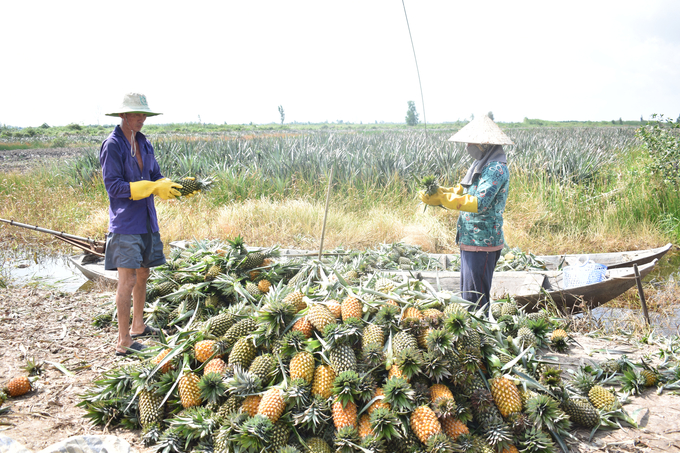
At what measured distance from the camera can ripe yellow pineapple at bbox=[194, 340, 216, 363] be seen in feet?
8.22

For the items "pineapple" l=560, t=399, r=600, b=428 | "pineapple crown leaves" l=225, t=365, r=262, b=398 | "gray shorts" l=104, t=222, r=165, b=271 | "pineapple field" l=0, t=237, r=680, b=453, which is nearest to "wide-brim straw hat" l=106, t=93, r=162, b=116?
"gray shorts" l=104, t=222, r=165, b=271

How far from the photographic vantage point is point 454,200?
3432mm

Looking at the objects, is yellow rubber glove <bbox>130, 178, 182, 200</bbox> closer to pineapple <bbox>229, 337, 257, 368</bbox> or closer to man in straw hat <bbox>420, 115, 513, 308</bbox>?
pineapple <bbox>229, 337, 257, 368</bbox>

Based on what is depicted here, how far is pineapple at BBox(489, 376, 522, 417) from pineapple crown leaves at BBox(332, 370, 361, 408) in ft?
2.42

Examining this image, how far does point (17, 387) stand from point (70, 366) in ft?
1.73

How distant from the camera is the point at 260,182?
970 centimetres

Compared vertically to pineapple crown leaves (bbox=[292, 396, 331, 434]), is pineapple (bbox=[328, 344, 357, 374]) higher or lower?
higher

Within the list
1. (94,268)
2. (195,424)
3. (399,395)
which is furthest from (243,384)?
(94,268)

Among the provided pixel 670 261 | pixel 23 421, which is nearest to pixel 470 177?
pixel 23 421

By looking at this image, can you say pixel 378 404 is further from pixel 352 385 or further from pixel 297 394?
pixel 297 394

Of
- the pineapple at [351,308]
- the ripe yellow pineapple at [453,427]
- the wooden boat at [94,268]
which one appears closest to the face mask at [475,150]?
the pineapple at [351,308]

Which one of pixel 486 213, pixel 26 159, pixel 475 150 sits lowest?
pixel 486 213

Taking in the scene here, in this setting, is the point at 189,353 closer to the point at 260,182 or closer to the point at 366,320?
the point at 366,320

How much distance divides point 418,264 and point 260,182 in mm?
5381
